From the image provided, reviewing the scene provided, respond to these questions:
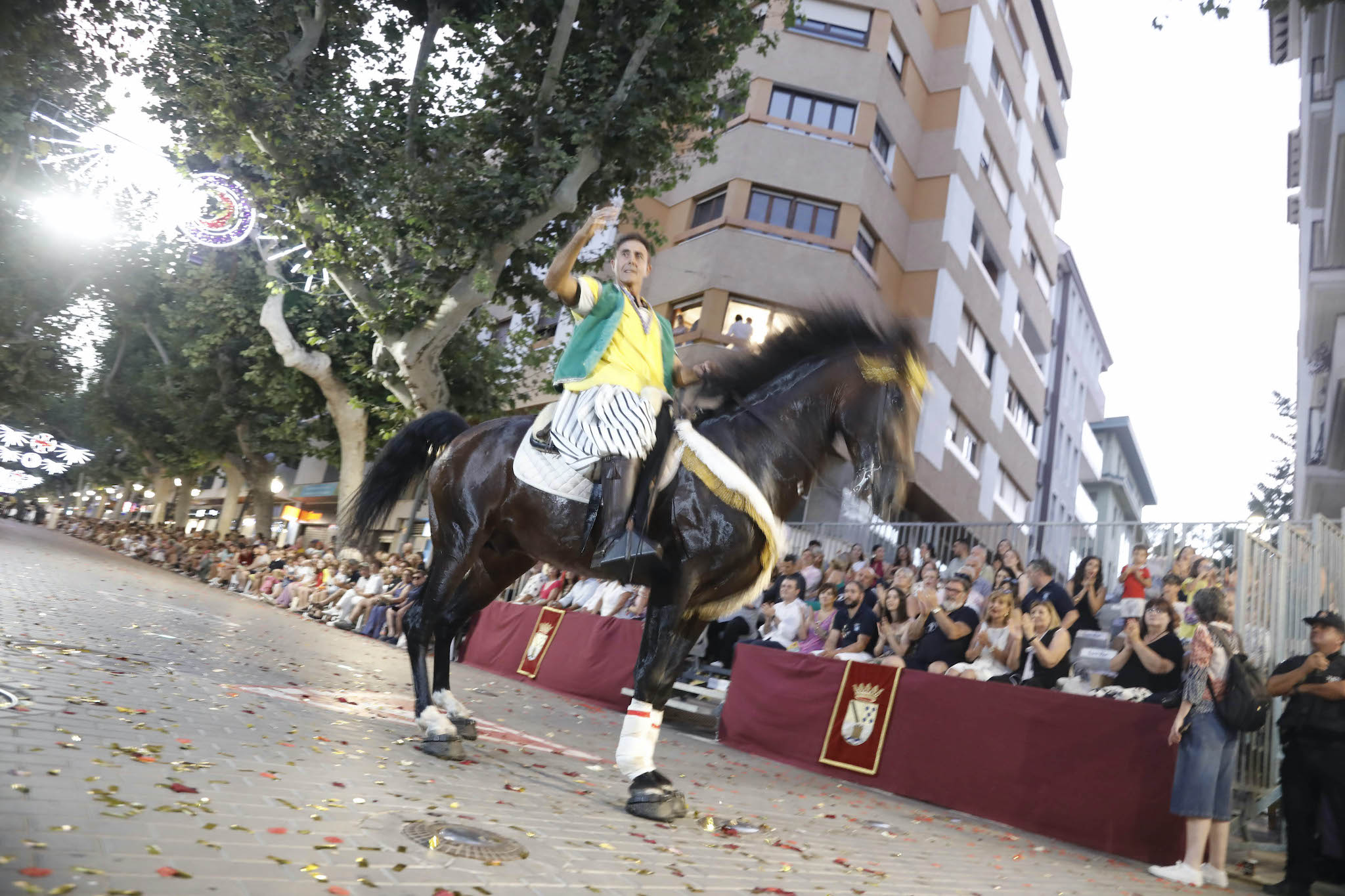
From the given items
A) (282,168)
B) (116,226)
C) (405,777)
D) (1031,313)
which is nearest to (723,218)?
(282,168)

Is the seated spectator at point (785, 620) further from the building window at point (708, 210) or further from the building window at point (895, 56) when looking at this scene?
the building window at point (895, 56)

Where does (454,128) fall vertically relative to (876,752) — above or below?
above

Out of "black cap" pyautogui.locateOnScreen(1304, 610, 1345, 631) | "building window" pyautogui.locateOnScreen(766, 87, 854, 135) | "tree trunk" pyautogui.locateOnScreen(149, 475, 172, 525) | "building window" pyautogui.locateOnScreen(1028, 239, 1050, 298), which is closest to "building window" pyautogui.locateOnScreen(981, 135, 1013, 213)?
"building window" pyautogui.locateOnScreen(1028, 239, 1050, 298)

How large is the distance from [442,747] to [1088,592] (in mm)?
7342

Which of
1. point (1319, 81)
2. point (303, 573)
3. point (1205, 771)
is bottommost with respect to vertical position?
point (1205, 771)

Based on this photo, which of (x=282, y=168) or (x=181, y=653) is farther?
(x=282, y=168)

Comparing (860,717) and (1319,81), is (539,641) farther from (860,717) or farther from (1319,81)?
(1319,81)

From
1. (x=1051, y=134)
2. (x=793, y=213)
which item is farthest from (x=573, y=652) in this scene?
(x=1051, y=134)

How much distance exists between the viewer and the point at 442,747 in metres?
5.40

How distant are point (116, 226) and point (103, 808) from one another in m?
38.5

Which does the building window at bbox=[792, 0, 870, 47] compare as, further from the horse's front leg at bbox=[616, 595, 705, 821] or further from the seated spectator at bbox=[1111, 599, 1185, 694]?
the horse's front leg at bbox=[616, 595, 705, 821]

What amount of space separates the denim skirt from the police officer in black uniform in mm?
458

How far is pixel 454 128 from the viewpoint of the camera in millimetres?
15984

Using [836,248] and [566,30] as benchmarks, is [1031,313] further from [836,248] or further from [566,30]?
[566,30]
